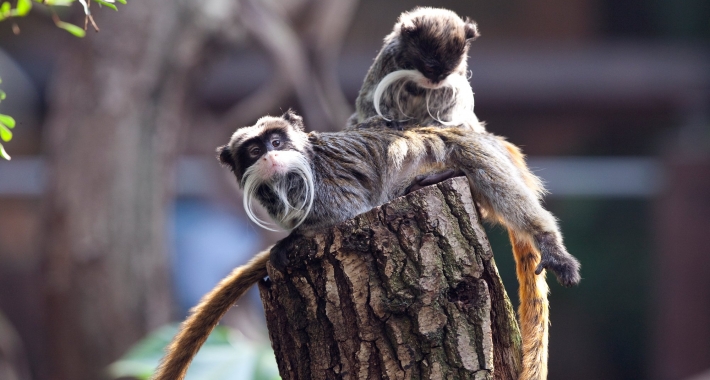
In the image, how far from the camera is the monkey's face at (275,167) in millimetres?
2795

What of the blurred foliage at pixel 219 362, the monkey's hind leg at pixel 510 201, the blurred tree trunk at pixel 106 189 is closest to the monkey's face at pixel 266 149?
the monkey's hind leg at pixel 510 201

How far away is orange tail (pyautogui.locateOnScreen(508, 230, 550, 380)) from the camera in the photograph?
2645 millimetres

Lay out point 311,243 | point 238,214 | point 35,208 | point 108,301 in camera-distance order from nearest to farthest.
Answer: point 311,243
point 108,301
point 238,214
point 35,208

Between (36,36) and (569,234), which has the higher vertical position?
(36,36)

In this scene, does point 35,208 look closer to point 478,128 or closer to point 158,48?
point 158,48

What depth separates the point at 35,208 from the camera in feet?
28.9

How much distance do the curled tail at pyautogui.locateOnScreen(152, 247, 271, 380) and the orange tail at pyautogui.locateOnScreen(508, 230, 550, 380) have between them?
39.1 inches

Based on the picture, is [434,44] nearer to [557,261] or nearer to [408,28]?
[408,28]

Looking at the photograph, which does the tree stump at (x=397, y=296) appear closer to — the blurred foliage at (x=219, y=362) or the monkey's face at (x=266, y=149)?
the monkey's face at (x=266, y=149)

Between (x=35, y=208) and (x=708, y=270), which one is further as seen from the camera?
(x=35, y=208)

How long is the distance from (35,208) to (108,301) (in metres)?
3.67

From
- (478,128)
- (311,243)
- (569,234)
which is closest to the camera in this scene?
(311,243)

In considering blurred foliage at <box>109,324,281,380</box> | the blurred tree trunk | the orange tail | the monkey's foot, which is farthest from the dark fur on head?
the blurred tree trunk

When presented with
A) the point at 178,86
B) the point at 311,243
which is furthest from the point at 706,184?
the point at 311,243
